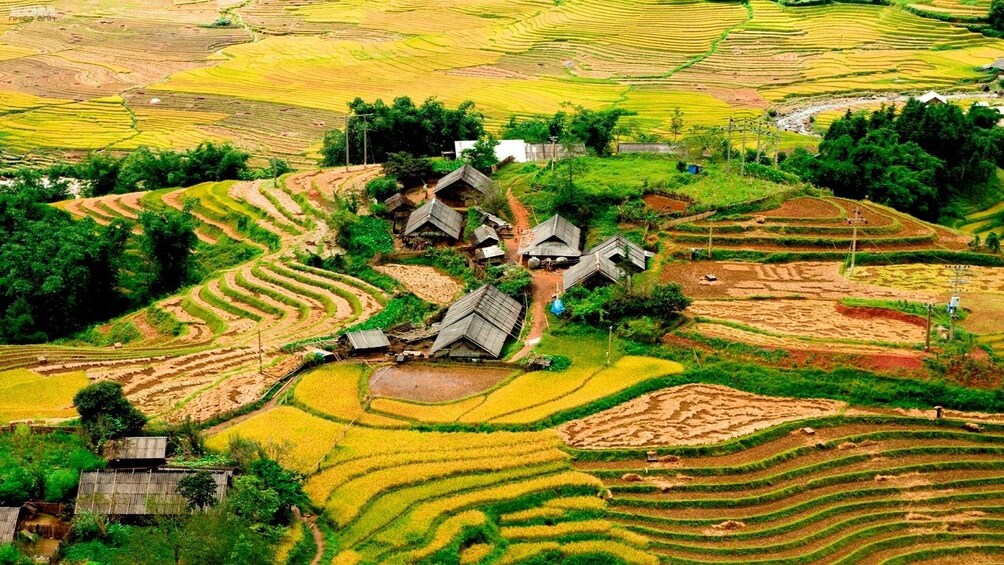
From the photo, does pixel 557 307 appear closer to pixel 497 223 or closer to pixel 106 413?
pixel 497 223

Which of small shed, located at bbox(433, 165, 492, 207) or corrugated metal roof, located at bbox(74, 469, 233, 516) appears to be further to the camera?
small shed, located at bbox(433, 165, 492, 207)

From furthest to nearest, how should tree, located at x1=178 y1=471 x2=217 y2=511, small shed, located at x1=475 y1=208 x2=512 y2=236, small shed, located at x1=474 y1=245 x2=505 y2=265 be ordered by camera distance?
small shed, located at x1=475 y1=208 x2=512 y2=236
small shed, located at x1=474 y1=245 x2=505 y2=265
tree, located at x1=178 y1=471 x2=217 y2=511

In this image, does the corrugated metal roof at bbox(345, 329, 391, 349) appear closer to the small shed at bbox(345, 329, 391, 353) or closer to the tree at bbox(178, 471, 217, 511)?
the small shed at bbox(345, 329, 391, 353)

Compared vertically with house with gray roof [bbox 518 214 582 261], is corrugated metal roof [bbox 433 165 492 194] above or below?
above

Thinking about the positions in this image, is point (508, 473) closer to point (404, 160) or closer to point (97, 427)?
point (97, 427)

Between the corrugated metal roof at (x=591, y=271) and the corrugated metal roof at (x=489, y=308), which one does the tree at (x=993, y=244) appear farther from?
the corrugated metal roof at (x=489, y=308)

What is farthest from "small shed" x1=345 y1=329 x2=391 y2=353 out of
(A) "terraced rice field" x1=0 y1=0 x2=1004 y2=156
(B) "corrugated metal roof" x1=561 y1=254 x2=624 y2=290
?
(A) "terraced rice field" x1=0 y1=0 x2=1004 y2=156

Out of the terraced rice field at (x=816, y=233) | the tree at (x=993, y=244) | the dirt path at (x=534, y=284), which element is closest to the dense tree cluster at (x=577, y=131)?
the dirt path at (x=534, y=284)

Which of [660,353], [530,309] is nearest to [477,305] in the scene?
[530,309]

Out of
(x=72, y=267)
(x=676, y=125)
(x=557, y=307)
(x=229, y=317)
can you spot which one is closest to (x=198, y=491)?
(x=557, y=307)
